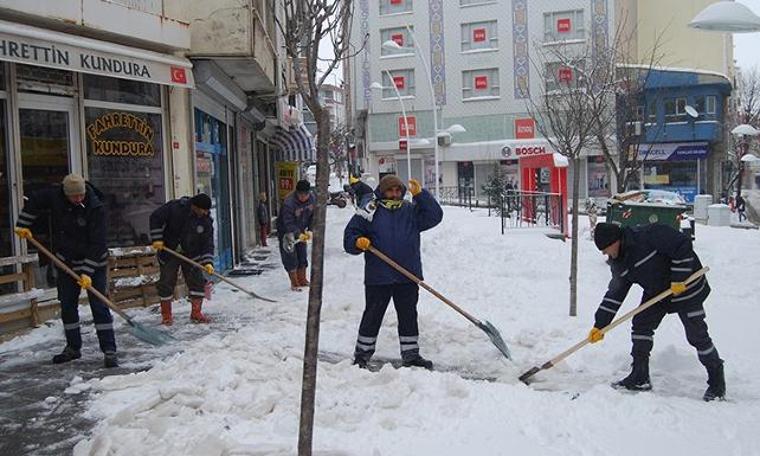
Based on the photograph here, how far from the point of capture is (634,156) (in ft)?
57.9

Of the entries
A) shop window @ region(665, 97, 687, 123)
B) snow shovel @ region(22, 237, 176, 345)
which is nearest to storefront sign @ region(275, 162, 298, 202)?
snow shovel @ region(22, 237, 176, 345)

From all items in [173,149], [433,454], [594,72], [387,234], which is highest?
A: [594,72]

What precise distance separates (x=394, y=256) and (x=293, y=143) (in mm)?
16496

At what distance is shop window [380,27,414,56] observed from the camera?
45.3 m

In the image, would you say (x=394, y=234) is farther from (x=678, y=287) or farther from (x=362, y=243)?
(x=678, y=287)

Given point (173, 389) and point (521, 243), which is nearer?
point (173, 389)

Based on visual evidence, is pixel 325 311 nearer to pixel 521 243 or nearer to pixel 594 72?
pixel 521 243

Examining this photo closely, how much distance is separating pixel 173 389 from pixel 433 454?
2008mm

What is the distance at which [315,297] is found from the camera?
11.5ft

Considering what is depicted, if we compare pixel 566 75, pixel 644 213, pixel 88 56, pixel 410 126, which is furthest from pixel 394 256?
pixel 410 126

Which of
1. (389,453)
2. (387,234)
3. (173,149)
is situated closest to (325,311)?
(387,234)

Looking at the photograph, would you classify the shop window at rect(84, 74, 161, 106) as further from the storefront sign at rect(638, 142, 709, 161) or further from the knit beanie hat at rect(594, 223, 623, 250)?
the storefront sign at rect(638, 142, 709, 161)

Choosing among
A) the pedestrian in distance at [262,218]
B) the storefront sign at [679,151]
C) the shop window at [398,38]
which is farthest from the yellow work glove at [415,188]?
the shop window at [398,38]

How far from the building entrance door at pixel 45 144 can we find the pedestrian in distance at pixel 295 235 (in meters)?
3.02
